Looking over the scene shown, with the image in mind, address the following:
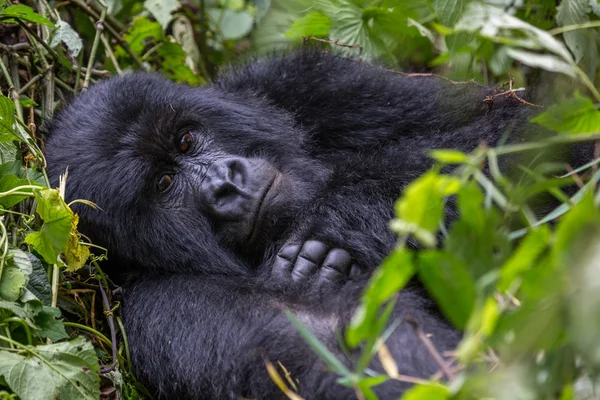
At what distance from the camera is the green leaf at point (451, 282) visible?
127 centimetres

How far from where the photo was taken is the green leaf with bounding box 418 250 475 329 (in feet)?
4.16

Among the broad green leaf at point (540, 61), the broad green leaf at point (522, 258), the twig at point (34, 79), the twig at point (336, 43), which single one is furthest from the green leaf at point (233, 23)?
the broad green leaf at point (522, 258)

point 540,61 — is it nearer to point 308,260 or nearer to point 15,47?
point 308,260

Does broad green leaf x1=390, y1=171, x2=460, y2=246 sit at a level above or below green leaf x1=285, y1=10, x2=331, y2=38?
above

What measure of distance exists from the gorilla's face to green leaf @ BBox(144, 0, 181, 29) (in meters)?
1.04

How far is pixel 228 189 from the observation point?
2.63 m

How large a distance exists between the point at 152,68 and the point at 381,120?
1.57 m

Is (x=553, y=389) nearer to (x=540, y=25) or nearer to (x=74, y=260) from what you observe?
(x=74, y=260)

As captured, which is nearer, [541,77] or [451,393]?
[451,393]

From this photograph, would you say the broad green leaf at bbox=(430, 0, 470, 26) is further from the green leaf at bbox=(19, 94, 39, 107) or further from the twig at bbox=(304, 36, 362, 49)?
the green leaf at bbox=(19, 94, 39, 107)

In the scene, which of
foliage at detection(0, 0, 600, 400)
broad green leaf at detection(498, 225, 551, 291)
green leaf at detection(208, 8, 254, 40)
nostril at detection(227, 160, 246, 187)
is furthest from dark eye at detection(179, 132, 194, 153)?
broad green leaf at detection(498, 225, 551, 291)

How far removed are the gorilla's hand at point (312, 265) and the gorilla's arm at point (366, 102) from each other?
64cm

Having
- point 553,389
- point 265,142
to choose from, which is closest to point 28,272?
point 265,142

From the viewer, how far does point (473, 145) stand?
9.18 feet
